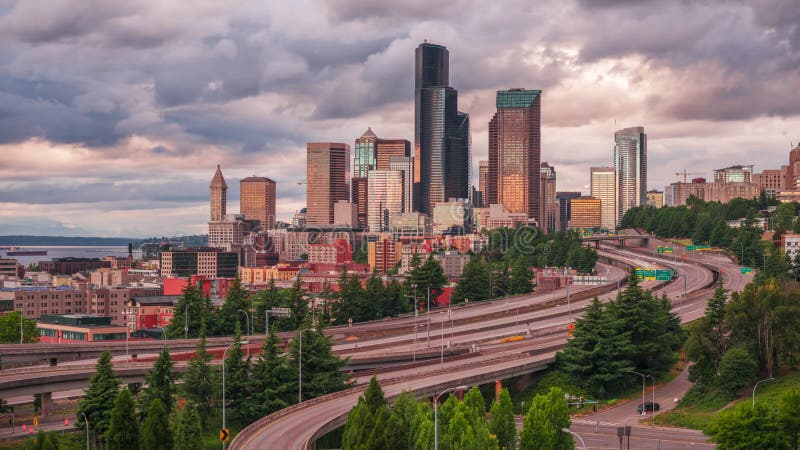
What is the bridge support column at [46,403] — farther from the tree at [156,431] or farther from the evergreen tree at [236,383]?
the tree at [156,431]

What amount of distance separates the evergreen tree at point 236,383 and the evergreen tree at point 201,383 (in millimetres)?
1348

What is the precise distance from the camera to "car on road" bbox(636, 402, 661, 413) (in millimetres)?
81062

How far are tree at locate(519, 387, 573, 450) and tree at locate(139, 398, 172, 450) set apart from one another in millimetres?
20847

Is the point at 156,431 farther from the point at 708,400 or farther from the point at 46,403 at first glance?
the point at 708,400

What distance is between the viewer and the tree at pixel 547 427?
57594 millimetres

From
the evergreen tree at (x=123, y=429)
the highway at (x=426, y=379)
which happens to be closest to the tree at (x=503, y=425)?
the highway at (x=426, y=379)

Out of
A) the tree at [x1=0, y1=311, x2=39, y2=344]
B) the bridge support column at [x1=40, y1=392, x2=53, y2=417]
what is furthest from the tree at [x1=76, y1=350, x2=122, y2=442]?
the tree at [x1=0, y1=311, x2=39, y2=344]

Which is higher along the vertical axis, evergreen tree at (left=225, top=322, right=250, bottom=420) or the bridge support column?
Result: evergreen tree at (left=225, top=322, right=250, bottom=420)

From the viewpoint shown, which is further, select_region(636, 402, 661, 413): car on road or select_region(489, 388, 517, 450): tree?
select_region(636, 402, 661, 413): car on road

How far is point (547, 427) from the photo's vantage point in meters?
57.6

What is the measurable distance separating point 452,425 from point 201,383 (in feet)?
82.2

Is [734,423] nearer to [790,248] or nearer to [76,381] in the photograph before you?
Result: [76,381]

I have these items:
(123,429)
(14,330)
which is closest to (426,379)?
(123,429)

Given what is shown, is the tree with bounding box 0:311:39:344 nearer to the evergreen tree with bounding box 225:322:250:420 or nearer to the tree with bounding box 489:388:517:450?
the evergreen tree with bounding box 225:322:250:420
